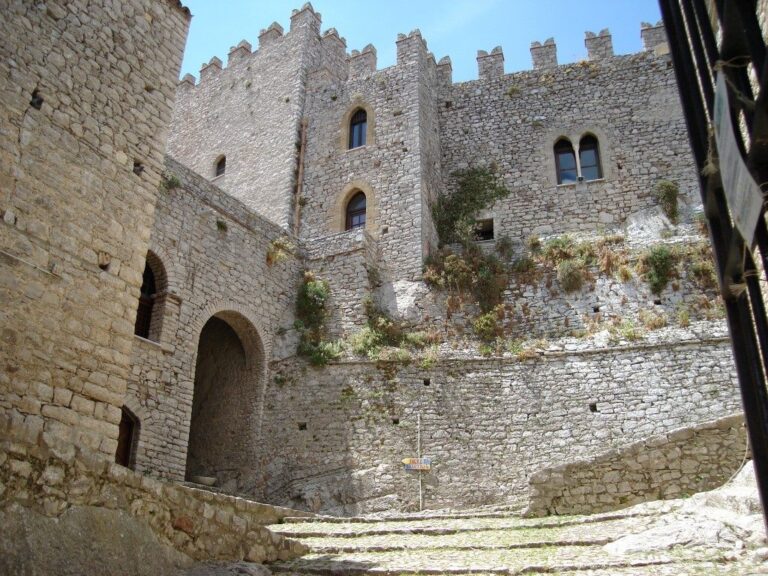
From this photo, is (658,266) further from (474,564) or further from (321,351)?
(474,564)

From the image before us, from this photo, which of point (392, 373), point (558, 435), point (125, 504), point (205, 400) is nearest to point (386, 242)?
point (392, 373)

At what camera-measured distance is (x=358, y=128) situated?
22484 mm

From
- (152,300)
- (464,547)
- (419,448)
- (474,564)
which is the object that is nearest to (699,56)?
(474,564)

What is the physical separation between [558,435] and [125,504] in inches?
405

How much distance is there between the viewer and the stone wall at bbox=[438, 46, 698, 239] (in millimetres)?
20188

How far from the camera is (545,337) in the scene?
16.7 metres

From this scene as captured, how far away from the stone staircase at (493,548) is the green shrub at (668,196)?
10763mm

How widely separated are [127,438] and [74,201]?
23.0ft

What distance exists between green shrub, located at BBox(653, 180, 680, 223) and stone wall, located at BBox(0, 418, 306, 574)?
15141 mm

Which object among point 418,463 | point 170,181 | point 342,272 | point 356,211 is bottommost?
point 418,463

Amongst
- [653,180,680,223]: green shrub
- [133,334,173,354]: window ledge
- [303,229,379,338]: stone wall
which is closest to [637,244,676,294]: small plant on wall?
[653,180,680,223]: green shrub

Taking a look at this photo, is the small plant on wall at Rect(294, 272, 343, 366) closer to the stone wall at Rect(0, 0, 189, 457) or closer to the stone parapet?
the stone wall at Rect(0, 0, 189, 457)

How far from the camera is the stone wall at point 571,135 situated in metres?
20.2

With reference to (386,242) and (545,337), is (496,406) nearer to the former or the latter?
(545,337)
